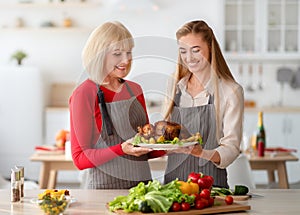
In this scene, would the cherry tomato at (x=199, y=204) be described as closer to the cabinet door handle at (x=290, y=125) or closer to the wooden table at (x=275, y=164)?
the wooden table at (x=275, y=164)

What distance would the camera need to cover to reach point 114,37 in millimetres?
2713

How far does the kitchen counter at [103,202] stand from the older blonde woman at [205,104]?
237 mm

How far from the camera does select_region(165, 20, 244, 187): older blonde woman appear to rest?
2814 millimetres

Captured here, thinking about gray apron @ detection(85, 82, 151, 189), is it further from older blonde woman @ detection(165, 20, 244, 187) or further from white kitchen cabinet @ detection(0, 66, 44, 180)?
white kitchen cabinet @ detection(0, 66, 44, 180)

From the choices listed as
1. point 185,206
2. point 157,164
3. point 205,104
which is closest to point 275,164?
point 157,164

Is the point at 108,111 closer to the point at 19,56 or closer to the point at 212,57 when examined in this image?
the point at 212,57

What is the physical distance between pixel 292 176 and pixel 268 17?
1831 millimetres

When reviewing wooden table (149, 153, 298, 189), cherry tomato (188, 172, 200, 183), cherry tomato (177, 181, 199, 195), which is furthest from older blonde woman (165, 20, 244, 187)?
wooden table (149, 153, 298, 189)

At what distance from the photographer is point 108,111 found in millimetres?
2779

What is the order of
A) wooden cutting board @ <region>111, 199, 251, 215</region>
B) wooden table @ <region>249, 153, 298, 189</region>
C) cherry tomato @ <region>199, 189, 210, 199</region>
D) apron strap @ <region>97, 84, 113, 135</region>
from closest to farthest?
wooden cutting board @ <region>111, 199, 251, 215</region> → cherry tomato @ <region>199, 189, 210, 199</region> → apron strap @ <region>97, 84, 113, 135</region> → wooden table @ <region>249, 153, 298, 189</region>

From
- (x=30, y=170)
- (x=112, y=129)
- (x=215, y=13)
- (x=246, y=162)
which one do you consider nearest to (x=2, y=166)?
(x=30, y=170)

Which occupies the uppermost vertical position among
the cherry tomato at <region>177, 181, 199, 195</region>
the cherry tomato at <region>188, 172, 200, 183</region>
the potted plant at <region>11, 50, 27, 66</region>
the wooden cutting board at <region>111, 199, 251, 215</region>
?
the potted plant at <region>11, 50, 27, 66</region>

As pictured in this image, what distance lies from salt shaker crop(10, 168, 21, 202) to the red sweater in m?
0.26

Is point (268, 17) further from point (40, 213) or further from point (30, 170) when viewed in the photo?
point (40, 213)
